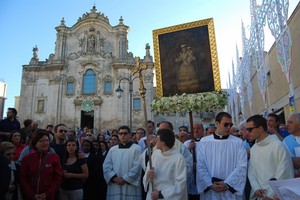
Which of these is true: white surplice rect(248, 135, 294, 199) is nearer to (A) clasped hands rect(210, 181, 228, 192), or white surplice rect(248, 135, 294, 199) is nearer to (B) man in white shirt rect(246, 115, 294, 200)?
(B) man in white shirt rect(246, 115, 294, 200)

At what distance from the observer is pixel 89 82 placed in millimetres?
30141

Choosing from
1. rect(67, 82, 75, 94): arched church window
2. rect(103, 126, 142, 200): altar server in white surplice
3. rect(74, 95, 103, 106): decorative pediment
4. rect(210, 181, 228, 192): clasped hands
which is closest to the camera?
rect(210, 181, 228, 192): clasped hands

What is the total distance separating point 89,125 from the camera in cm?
2992

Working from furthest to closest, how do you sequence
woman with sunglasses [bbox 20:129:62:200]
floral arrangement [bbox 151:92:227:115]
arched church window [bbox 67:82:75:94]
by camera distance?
arched church window [bbox 67:82:75:94] < floral arrangement [bbox 151:92:227:115] < woman with sunglasses [bbox 20:129:62:200]

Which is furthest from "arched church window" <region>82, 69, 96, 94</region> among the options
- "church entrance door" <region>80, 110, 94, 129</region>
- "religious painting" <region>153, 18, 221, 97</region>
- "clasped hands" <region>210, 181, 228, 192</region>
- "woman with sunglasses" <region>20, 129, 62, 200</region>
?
"clasped hands" <region>210, 181, 228, 192</region>

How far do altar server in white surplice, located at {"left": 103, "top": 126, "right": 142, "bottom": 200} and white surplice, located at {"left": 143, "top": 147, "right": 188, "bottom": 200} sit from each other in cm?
103

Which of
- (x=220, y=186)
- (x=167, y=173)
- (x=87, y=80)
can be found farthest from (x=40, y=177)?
(x=87, y=80)

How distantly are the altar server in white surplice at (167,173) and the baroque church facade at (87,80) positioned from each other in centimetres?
2382

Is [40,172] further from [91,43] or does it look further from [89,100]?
[91,43]

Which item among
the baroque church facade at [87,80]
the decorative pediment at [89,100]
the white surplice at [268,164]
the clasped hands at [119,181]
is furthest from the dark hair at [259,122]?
the decorative pediment at [89,100]

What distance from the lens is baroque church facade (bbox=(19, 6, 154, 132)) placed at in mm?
29016

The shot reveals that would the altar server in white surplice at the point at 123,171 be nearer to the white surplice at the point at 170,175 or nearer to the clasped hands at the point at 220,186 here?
the white surplice at the point at 170,175

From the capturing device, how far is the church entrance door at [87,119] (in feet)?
96.8

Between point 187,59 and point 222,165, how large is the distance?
4.98 meters
